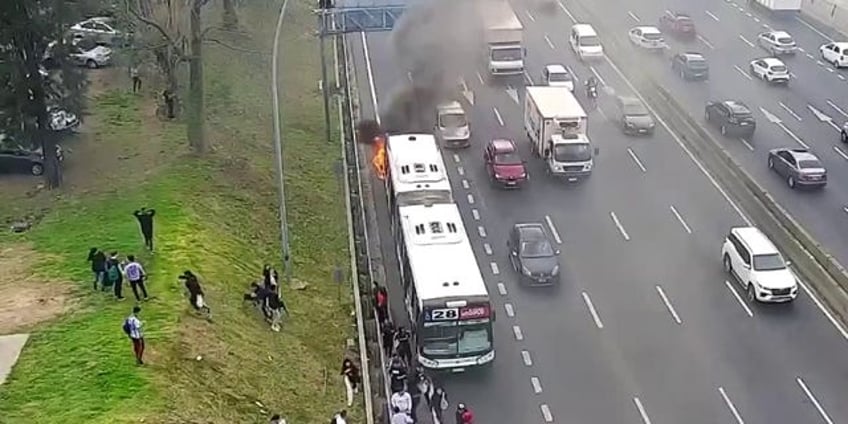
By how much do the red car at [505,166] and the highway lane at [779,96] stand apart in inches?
411

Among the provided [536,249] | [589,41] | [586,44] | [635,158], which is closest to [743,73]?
[589,41]

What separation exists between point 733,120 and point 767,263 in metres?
15.2

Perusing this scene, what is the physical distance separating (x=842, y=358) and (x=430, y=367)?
1310 centimetres

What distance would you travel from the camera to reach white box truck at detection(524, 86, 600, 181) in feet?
148

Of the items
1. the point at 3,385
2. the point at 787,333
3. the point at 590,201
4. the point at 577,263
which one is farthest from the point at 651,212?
the point at 3,385

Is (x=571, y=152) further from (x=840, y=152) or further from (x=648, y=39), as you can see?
(x=648, y=39)

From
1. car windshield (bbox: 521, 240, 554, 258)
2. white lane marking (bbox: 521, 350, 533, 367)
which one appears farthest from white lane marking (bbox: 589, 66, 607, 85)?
white lane marking (bbox: 521, 350, 533, 367)

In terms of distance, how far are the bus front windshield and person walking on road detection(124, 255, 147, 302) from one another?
828 centimetres

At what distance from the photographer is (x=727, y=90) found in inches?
2228

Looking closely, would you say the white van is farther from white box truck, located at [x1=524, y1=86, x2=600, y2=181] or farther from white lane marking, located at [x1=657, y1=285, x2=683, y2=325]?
white lane marking, located at [x1=657, y1=285, x2=683, y2=325]

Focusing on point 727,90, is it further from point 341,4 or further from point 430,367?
point 430,367

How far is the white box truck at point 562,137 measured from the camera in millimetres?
45188

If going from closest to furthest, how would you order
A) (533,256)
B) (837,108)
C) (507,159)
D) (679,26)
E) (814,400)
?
(814,400), (533,256), (507,159), (837,108), (679,26)

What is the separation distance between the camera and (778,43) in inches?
2473
